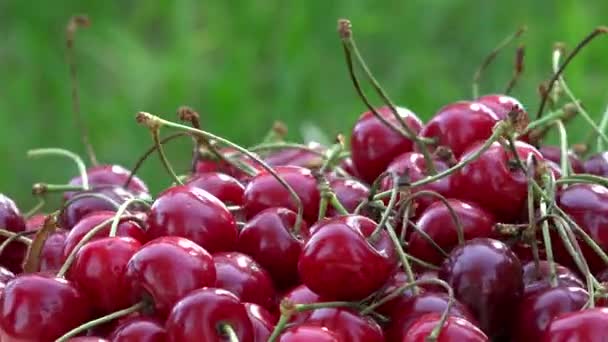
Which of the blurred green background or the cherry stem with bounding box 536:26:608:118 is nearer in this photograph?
the cherry stem with bounding box 536:26:608:118

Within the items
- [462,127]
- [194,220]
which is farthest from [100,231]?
[462,127]

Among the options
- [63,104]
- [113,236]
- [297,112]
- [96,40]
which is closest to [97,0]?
[96,40]

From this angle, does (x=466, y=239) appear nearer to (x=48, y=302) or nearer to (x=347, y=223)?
(x=347, y=223)

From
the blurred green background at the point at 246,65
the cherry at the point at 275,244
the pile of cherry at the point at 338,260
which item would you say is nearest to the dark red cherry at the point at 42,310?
the pile of cherry at the point at 338,260

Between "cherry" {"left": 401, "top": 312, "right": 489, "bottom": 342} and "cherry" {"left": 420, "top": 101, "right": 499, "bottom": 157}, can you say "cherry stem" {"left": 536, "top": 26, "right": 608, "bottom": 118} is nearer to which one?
"cherry" {"left": 420, "top": 101, "right": 499, "bottom": 157}

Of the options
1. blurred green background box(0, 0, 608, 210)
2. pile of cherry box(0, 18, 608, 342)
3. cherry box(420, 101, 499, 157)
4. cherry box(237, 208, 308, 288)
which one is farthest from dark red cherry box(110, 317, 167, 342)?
blurred green background box(0, 0, 608, 210)
